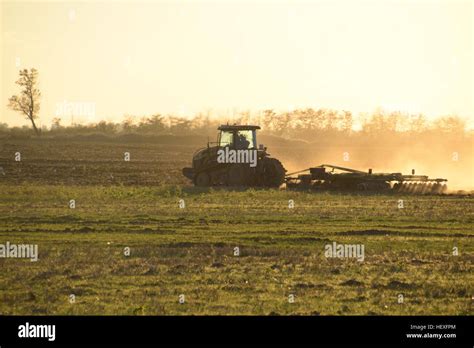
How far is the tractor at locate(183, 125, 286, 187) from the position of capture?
3769cm

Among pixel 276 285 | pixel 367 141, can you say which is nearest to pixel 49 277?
pixel 276 285

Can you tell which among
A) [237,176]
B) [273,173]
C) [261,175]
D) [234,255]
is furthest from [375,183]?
[234,255]

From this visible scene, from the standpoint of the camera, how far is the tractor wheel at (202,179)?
38.3m

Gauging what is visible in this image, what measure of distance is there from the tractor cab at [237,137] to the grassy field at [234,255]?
14.5ft

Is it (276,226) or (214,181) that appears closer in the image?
(276,226)

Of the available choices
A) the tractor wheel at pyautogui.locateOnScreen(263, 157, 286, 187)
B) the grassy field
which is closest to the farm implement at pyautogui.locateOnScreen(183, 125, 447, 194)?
the tractor wheel at pyautogui.locateOnScreen(263, 157, 286, 187)

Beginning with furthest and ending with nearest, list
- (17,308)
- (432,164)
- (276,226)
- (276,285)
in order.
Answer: (432,164)
(276,226)
(276,285)
(17,308)

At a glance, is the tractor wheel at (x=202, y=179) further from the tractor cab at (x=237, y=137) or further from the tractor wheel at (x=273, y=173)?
the tractor wheel at (x=273, y=173)

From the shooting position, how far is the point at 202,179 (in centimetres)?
3844

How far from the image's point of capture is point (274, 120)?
88.9 m

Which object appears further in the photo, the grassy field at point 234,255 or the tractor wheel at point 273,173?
the tractor wheel at point 273,173

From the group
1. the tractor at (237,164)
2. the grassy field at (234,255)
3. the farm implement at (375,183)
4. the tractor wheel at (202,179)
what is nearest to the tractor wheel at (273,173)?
the tractor at (237,164)
